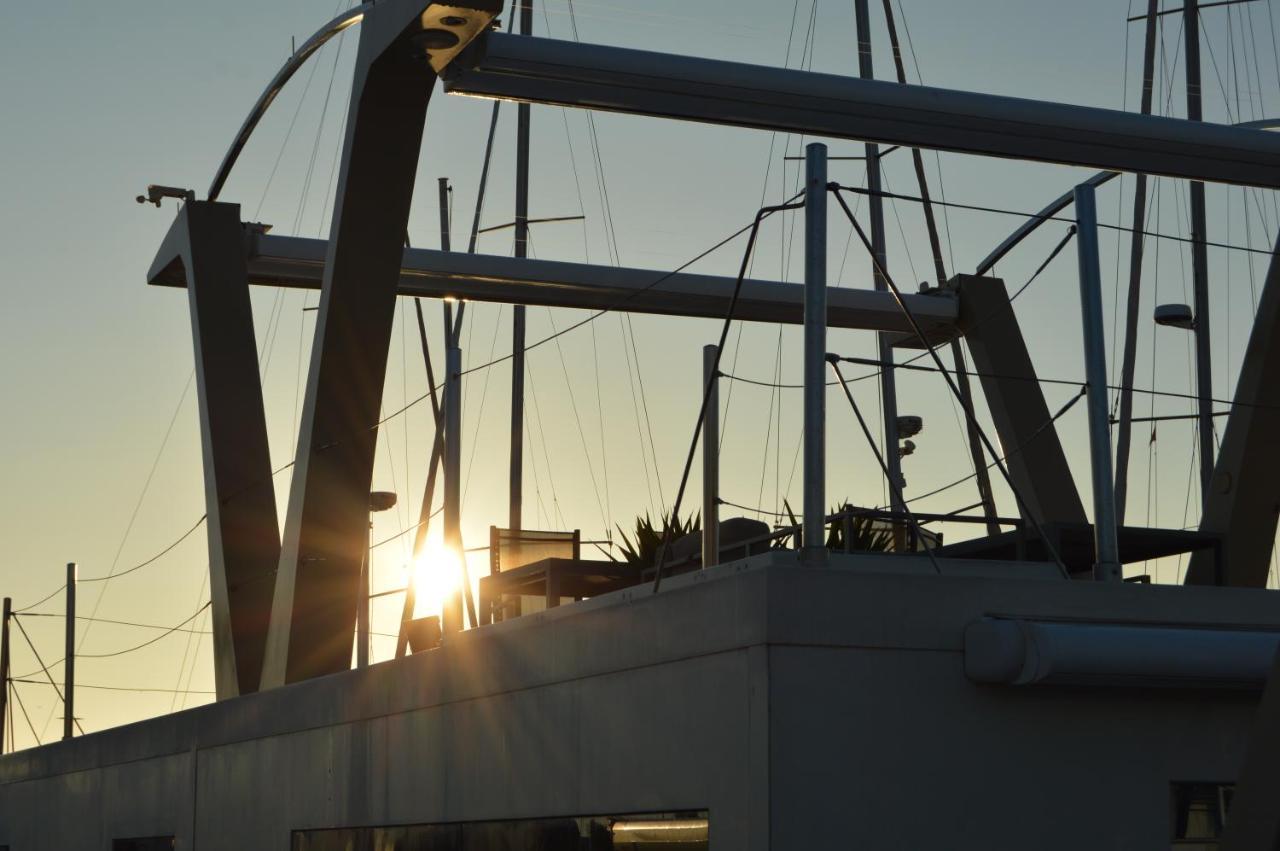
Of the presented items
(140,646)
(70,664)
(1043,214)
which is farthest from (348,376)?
(70,664)

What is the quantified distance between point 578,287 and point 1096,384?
672 cm

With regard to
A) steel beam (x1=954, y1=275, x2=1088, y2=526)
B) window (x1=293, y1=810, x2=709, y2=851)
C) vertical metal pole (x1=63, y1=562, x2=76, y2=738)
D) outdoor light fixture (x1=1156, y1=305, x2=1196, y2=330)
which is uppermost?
outdoor light fixture (x1=1156, y1=305, x2=1196, y2=330)

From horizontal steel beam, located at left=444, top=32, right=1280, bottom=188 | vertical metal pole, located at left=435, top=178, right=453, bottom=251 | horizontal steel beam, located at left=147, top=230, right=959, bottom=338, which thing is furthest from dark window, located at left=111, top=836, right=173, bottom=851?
vertical metal pole, located at left=435, top=178, right=453, bottom=251

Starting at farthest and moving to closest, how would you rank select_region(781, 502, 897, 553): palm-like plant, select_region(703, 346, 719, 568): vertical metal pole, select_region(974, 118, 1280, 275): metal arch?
select_region(781, 502, 897, 553): palm-like plant, select_region(974, 118, 1280, 275): metal arch, select_region(703, 346, 719, 568): vertical metal pole

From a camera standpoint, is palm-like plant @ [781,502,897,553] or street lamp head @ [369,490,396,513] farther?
street lamp head @ [369,490,396,513]

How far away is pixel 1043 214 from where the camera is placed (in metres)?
8.05

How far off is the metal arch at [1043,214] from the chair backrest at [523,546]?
12.0 ft

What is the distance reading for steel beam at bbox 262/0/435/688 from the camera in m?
9.66

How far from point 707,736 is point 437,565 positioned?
4.26 metres

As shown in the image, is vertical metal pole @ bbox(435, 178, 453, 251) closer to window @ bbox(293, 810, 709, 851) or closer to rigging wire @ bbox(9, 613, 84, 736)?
rigging wire @ bbox(9, 613, 84, 736)

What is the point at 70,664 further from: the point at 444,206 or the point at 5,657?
the point at 444,206

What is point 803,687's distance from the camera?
224 inches

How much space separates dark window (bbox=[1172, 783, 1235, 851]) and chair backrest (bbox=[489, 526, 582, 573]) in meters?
6.82

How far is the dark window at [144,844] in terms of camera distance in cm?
1164
